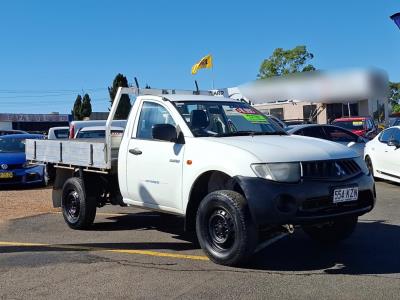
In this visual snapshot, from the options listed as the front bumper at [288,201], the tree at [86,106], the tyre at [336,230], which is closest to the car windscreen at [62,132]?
the tyre at [336,230]

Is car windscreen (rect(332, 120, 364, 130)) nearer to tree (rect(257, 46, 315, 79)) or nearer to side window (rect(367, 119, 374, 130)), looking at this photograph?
side window (rect(367, 119, 374, 130))

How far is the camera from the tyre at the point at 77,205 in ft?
26.5

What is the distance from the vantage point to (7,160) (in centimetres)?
1434

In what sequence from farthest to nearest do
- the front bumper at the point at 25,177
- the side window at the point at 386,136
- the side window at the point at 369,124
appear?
the side window at the point at 369,124 < the front bumper at the point at 25,177 < the side window at the point at 386,136

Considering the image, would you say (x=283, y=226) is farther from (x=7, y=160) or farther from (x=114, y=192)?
(x=7, y=160)

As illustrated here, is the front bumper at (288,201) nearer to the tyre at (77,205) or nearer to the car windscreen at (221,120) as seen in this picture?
the car windscreen at (221,120)

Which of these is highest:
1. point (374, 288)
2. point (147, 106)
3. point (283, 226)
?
point (147, 106)

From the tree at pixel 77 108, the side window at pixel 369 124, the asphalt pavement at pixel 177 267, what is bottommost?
the asphalt pavement at pixel 177 267

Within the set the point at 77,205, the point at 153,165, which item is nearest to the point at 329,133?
the point at 77,205

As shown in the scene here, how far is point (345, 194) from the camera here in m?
5.73

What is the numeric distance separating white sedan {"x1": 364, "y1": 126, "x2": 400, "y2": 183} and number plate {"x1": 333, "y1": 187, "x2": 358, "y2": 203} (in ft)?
21.9

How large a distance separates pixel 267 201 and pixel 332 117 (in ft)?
80.4

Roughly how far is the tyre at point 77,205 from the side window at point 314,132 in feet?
28.3

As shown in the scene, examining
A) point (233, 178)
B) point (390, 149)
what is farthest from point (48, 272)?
point (390, 149)
